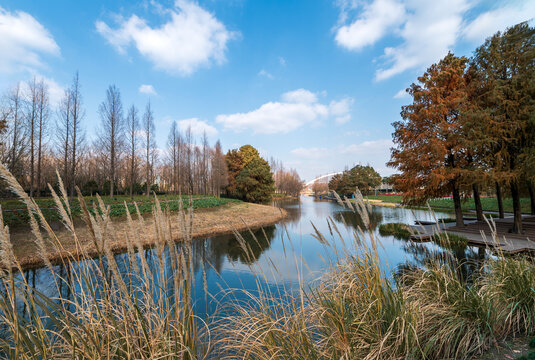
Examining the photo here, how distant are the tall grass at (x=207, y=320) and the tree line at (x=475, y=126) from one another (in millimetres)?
7274

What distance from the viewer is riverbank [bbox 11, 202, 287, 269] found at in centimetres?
235

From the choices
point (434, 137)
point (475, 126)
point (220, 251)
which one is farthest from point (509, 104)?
point (220, 251)

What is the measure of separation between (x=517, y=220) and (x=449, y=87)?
5.90m

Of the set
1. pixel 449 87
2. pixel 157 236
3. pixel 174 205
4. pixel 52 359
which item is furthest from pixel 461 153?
pixel 174 205

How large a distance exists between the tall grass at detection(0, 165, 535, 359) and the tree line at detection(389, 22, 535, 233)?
727 cm

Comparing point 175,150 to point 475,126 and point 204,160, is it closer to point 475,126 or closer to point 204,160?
point 204,160

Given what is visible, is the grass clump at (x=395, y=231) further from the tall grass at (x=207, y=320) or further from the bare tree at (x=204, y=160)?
the bare tree at (x=204, y=160)

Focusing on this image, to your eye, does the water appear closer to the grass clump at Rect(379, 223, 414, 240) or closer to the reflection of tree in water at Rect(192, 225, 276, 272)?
the reflection of tree in water at Rect(192, 225, 276, 272)

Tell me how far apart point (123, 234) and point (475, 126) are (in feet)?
47.6

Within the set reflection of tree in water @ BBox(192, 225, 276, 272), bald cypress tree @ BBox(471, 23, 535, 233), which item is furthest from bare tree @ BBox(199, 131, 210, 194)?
bald cypress tree @ BBox(471, 23, 535, 233)

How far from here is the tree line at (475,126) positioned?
760 cm

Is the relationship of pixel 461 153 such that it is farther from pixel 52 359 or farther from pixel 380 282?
pixel 52 359

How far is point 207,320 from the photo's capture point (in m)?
1.73

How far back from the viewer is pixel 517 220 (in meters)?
8.45
